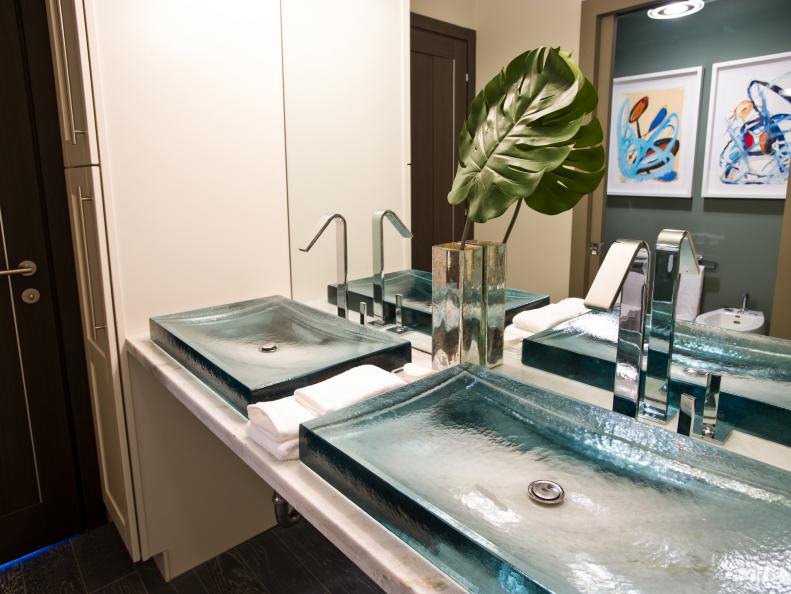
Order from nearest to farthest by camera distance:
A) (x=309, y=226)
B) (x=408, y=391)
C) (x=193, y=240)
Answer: (x=408, y=391)
(x=193, y=240)
(x=309, y=226)

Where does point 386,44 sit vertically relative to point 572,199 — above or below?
above

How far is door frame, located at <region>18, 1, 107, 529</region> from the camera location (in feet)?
5.66

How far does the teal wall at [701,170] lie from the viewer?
0.77 m

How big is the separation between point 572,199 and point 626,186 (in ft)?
0.48

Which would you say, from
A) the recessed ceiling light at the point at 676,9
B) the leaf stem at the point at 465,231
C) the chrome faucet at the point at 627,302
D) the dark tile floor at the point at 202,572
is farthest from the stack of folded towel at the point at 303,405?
the dark tile floor at the point at 202,572

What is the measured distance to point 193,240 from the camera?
1.73m

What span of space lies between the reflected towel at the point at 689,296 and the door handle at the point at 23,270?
73.6 inches

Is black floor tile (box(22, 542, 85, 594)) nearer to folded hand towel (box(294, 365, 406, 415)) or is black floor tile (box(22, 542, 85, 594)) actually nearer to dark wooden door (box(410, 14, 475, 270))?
folded hand towel (box(294, 365, 406, 415))

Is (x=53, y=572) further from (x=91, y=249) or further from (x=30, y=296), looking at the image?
(x=91, y=249)

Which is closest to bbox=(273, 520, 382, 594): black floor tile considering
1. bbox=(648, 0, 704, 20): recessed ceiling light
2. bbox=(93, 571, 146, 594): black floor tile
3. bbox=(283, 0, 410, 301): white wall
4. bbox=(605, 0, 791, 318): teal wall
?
bbox=(93, 571, 146, 594): black floor tile

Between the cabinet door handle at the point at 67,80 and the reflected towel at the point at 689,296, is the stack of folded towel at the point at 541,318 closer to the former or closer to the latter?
the reflected towel at the point at 689,296

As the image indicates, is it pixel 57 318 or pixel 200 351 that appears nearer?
pixel 200 351

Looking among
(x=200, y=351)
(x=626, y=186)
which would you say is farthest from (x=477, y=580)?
(x=200, y=351)

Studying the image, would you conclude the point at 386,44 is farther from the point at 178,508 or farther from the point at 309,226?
the point at 178,508
